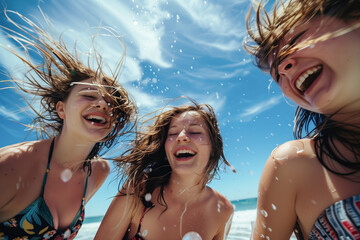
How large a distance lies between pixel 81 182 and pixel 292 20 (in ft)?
11.0

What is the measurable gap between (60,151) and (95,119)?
0.66 meters

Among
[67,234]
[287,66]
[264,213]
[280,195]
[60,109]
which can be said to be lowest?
[67,234]

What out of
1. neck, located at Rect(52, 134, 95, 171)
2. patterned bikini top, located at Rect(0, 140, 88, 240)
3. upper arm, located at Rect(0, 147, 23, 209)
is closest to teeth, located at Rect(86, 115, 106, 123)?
neck, located at Rect(52, 134, 95, 171)

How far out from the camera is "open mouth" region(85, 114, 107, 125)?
3.04m

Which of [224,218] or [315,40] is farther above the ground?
[315,40]

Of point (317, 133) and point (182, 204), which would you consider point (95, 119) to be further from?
point (317, 133)

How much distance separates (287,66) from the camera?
1.68 meters

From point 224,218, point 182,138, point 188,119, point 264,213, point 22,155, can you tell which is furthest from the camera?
point 188,119

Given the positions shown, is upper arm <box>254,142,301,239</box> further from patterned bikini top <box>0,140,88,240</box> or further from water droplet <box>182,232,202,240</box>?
patterned bikini top <box>0,140,88,240</box>

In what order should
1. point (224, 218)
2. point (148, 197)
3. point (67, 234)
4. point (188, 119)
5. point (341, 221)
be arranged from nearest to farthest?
point (341, 221) < point (67, 234) < point (148, 197) < point (224, 218) < point (188, 119)

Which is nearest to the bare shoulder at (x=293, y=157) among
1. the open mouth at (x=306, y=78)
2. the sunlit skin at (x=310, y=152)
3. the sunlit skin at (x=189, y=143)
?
the sunlit skin at (x=310, y=152)

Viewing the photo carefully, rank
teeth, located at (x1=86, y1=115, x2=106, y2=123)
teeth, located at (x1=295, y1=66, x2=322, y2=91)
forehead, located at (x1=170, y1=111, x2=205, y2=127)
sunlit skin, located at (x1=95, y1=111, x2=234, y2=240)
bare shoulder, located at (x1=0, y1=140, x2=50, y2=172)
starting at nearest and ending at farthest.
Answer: teeth, located at (x1=295, y1=66, x2=322, y2=91)
bare shoulder, located at (x1=0, y1=140, x2=50, y2=172)
sunlit skin, located at (x1=95, y1=111, x2=234, y2=240)
teeth, located at (x1=86, y1=115, x2=106, y2=123)
forehead, located at (x1=170, y1=111, x2=205, y2=127)

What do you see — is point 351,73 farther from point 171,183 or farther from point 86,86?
point 86,86

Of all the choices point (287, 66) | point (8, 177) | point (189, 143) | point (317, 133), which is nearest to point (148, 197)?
point (189, 143)
